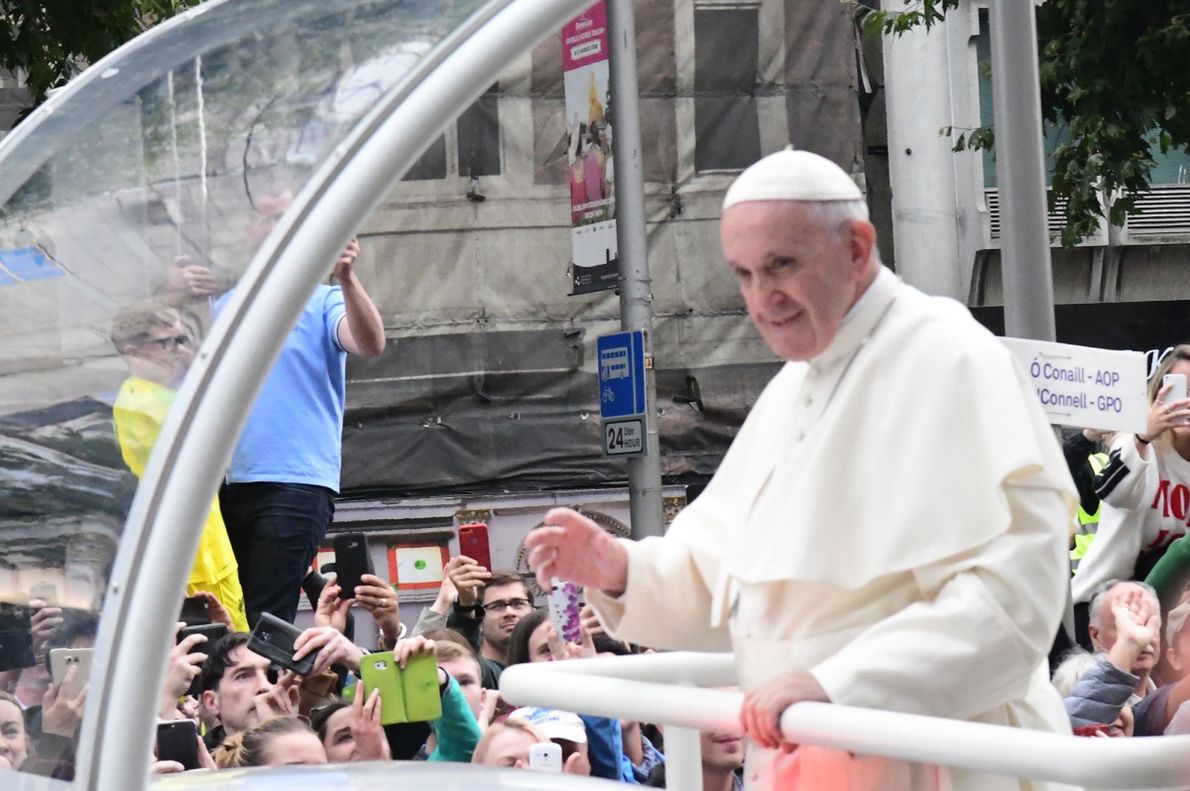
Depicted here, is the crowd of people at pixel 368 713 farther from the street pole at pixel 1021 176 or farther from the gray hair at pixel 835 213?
the gray hair at pixel 835 213

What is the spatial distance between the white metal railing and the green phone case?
1983 mm

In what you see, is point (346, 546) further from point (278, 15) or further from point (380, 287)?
point (380, 287)

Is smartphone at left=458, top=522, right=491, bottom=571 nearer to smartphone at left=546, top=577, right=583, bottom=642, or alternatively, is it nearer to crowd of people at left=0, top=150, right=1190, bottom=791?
smartphone at left=546, top=577, right=583, bottom=642

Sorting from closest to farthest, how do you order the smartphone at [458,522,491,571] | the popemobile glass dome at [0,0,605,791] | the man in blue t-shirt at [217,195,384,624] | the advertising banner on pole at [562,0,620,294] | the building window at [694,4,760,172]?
the popemobile glass dome at [0,0,605,791]
the man in blue t-shirt at [217,195,384,624]
the smartphone at [458,522,491,571]
the advertising banner on pole at [562,0,620,294]
the building window at [694,4,760,172]

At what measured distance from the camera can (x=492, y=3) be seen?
2818 mm

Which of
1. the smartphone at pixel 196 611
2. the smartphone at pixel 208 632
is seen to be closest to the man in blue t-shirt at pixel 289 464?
the smartphone at pixel 196 611

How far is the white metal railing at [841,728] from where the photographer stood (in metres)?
2.03

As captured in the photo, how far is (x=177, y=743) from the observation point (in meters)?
4.63

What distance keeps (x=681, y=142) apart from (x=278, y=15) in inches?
583

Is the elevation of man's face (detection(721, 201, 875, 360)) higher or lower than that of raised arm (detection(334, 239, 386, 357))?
lower

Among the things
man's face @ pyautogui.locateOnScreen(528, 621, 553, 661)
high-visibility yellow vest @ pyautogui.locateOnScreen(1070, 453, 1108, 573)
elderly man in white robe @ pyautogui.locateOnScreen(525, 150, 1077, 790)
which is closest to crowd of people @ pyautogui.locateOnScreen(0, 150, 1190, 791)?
elderly man in white robe @ pyautogui.locateOnScreen(525, 150, 1077, 790)

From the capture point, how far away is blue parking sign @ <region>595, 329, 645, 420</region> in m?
12.2

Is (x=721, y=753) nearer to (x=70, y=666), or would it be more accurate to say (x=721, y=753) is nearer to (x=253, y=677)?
(x=253, y=677)

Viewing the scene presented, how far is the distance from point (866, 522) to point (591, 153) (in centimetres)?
1036
